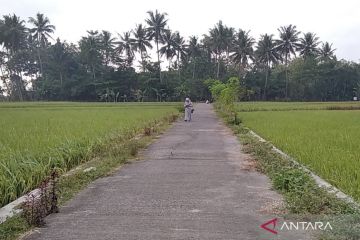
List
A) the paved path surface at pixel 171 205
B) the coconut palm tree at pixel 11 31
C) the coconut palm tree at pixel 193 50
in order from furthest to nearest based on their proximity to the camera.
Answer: the coconut palm tree at pixel 193 50 < the coconut palm tree at pixel 11 31 < the paved path surface at pixel 171 205

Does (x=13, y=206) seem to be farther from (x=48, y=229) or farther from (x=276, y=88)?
(x=276, y=88)

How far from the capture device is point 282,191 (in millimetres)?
5355

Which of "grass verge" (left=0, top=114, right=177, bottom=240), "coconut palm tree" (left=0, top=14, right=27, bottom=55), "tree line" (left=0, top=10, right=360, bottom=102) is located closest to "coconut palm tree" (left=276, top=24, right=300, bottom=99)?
"tree line" (left=0, top=10, right=360, bottom=102)

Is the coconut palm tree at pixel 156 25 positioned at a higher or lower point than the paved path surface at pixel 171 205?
higher

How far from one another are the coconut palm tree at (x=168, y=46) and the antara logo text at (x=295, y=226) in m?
61.0

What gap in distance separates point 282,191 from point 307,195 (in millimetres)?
698

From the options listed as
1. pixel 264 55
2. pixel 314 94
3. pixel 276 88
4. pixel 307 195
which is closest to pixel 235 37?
pixel 264 55

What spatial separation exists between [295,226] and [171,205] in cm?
147

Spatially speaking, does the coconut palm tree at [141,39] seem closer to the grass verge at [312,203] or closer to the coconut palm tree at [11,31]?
the coconut palm tree at [11,31]

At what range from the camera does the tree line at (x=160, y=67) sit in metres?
63.5

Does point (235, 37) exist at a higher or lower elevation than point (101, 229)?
higher

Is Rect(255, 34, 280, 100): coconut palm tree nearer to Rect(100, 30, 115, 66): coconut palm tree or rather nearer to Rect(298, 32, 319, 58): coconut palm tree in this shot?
Rect(298, 32, 319, 58): coconut palm tree

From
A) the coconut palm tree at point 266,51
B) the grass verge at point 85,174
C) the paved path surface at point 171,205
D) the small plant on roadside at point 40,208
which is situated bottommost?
the paved path surface at point 171,205

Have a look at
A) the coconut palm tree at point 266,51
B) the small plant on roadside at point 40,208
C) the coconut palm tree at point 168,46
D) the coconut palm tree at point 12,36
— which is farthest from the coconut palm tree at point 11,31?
the small plant on roadside at point 40,208
